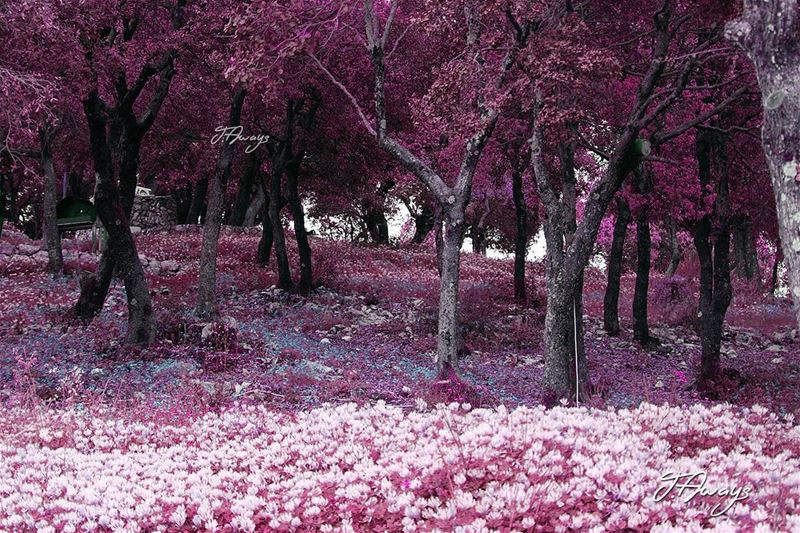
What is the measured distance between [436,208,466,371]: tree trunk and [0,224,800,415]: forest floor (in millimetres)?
880

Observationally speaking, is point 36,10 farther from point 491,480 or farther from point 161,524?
point 491,480

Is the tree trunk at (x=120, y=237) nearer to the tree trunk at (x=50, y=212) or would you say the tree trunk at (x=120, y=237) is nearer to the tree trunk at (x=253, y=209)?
the tree trunk at (x=50, y=212)

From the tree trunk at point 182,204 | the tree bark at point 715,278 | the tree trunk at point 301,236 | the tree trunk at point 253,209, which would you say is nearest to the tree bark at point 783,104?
the tree bark at point 715,278

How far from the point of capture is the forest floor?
14203mm

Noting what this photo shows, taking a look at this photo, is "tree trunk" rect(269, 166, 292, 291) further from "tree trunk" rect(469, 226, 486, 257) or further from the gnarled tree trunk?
"tree trunk" rect(469, 226, 486, 257)

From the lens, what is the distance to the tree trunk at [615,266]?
23.0 meters

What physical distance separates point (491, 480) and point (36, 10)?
39.4ft

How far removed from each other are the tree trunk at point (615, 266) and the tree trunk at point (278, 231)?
36.8 feet

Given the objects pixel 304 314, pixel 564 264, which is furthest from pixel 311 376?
pixel 304 314

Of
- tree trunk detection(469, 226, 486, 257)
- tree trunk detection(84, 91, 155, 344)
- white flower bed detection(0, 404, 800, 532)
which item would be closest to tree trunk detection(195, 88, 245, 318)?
tree trunk detection(84, 91, 155, 344)

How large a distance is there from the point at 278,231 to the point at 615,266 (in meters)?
11.7

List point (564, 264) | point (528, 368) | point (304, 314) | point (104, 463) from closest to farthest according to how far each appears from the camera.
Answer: point (104, 463) < point (564, 264) < point (528, 368) < point (304, 314)

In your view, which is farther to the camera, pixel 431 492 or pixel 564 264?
pixel 564 264

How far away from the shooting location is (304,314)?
2327 centimetres
